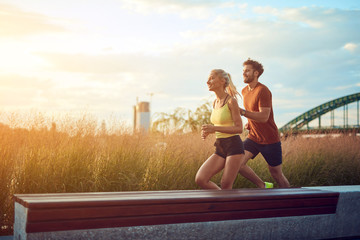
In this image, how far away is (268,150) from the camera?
6055 mm

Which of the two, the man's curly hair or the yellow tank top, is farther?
the man's curly hair

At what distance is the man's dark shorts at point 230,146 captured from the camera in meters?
5.21

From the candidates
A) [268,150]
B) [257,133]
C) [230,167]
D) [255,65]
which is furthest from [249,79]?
[230,167]

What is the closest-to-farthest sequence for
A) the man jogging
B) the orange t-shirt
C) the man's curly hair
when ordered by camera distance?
the orange t-shirt
the man jogging
the man's curly hair

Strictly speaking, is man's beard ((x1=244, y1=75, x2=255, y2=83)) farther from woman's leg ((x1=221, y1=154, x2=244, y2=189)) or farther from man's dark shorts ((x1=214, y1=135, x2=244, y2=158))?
woman's leg ((x1=221, y1=154, x2=244, y2=189))

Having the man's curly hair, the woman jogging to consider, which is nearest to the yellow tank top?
the woman jogging

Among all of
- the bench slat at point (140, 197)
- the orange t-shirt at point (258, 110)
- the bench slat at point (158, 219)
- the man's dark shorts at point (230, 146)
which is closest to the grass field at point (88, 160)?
the orange t-shirt at point (258, 110)

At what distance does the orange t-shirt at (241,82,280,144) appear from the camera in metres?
5.87

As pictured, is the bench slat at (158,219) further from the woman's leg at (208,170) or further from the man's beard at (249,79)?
the man's beard at (249,79)

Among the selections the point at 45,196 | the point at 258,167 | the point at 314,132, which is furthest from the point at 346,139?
the point at 45,196

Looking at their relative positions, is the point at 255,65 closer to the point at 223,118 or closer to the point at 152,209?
the point at 223,118

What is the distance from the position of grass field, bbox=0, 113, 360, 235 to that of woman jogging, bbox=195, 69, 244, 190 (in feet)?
5.29

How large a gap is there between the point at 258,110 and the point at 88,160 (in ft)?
8.37

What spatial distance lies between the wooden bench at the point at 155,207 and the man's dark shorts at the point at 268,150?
86 centimetres
